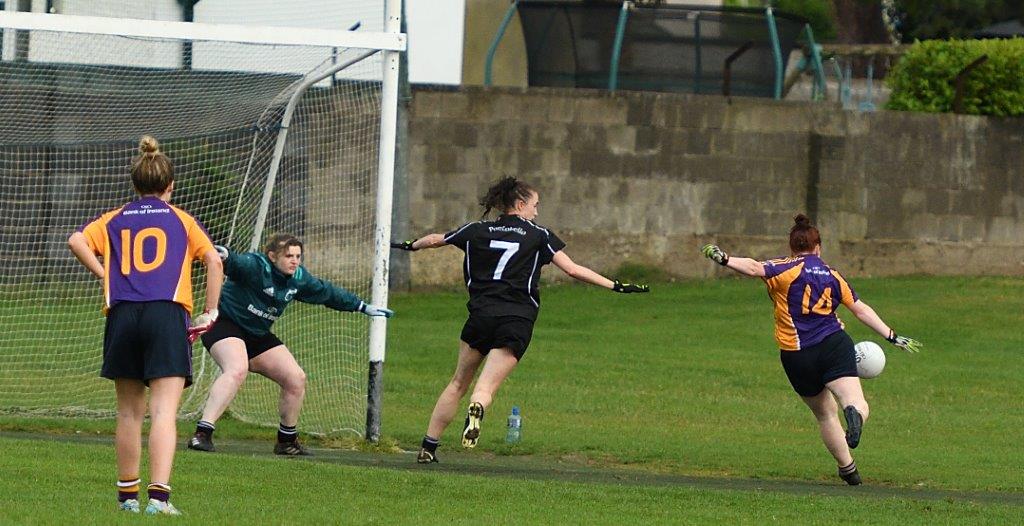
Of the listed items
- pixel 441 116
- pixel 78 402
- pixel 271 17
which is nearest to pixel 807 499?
pixel 78 402

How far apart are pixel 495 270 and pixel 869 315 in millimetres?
2429

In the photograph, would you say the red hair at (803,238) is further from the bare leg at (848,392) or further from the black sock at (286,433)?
the black sock at (286,433)

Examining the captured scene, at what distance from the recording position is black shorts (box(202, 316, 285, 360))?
10867mm

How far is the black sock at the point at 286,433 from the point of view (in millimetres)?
11094

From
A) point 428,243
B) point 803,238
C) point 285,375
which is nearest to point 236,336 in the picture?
point 285,375

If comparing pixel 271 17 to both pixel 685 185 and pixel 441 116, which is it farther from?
pixel 685 185

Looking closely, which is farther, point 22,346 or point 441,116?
point 441,116

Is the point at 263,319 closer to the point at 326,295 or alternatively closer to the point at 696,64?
the point at 326,295

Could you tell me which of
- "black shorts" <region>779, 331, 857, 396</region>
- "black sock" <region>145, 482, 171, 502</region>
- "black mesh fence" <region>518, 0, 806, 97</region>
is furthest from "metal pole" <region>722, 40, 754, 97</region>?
"black sock" <region>145, 482, 171, 502</region>

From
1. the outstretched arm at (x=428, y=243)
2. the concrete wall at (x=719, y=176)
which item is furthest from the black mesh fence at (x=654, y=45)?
the outstretched arm at (x=428, y=243)

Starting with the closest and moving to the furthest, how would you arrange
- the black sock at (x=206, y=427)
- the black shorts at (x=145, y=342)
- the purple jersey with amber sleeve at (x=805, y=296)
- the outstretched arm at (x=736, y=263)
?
the black shorts at (x=145, y=342) < the outstretched arm at (x=736, y=263) < the purple jersey with amber sleeve at (x=805, y=296) < the black sock at (x=206, y=427)

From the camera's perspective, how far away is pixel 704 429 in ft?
44.2

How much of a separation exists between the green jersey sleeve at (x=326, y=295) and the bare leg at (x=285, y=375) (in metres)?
0.48

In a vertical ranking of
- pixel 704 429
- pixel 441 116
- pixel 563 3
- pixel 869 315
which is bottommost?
pixel 704 429
